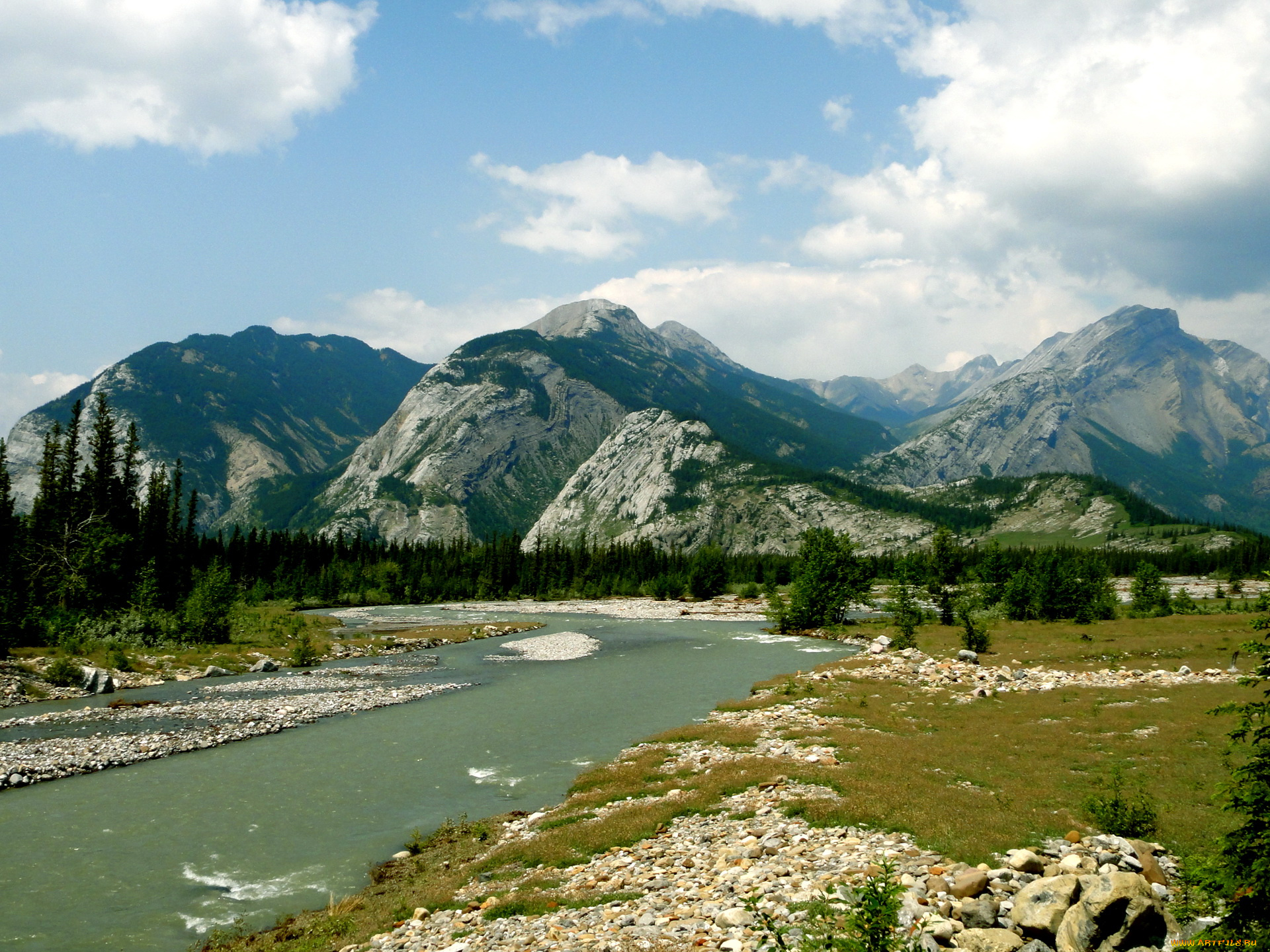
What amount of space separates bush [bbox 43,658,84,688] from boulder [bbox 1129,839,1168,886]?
58.8m

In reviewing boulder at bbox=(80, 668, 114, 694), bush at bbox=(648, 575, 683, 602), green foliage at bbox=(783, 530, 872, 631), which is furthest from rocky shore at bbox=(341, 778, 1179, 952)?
bush at bbox=(648, 575, 683, 602)

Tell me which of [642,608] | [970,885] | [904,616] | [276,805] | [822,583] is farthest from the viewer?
[642,608]

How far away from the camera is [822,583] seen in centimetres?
8512

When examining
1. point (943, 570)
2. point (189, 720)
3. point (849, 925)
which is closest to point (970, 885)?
point (849, 925)

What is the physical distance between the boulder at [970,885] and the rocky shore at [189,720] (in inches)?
1326

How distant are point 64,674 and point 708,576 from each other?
129 metres

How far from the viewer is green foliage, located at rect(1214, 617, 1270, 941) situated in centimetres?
902

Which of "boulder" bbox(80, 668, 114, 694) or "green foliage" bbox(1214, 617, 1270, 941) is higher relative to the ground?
"green foliage" bbox(1214, 617, 1270, 941)

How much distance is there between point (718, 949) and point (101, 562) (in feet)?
271

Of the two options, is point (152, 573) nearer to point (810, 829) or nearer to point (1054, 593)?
point (810, 829)

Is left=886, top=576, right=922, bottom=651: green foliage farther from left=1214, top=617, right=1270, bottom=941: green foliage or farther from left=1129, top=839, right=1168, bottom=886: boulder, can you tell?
left=1214, top=617, right=1270, bottom=941: green foliage

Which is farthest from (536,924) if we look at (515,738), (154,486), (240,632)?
(154,486)

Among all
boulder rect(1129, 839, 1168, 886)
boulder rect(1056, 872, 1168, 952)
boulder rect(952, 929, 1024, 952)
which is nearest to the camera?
boulder rect(1056, 872, 1168, 952)

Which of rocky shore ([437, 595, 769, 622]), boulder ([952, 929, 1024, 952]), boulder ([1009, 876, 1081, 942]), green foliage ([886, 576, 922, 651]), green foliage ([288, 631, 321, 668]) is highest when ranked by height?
boulder ([1009, 876, 1081, 942])
